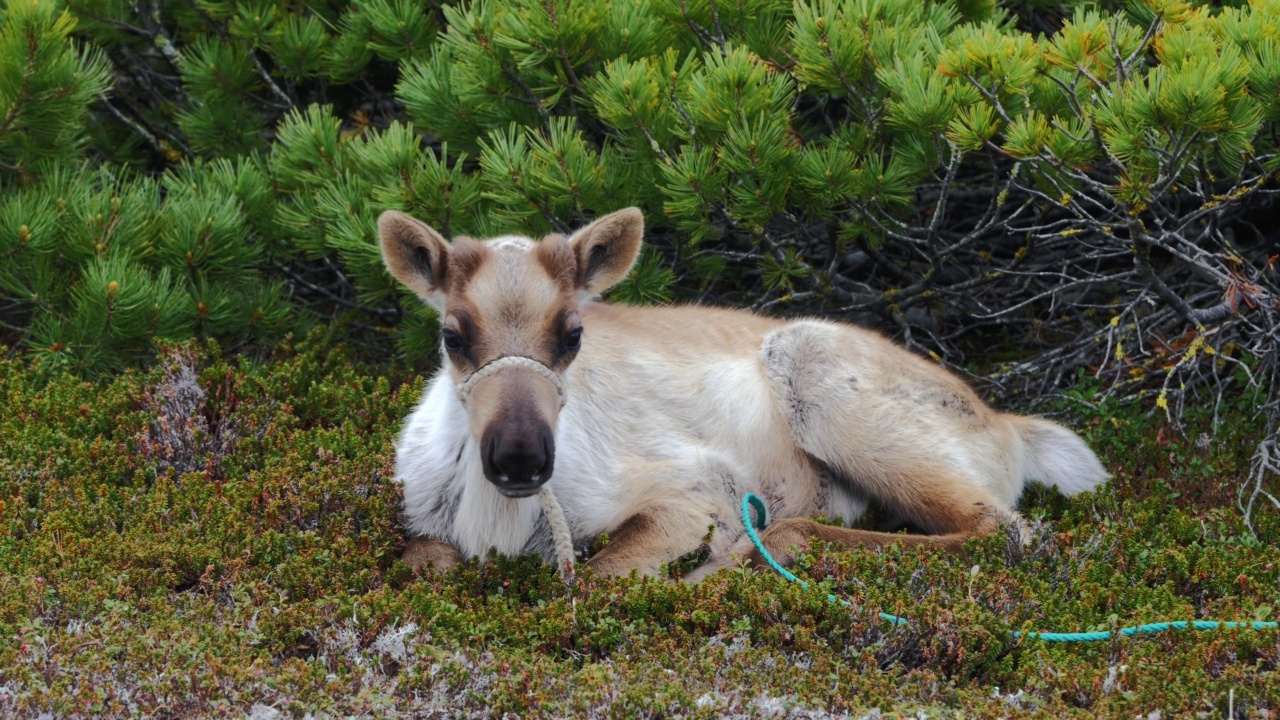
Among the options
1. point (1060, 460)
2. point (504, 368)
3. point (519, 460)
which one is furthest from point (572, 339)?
point (1060, 460)

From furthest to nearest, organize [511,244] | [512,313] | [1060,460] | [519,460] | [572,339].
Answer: [1060,460] → [511,244] → [572,339] → [512,313] → [519,460]

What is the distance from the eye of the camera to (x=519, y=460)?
4.79m

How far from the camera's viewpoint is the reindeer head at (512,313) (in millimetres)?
4875

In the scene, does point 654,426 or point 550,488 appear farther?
point 654,426

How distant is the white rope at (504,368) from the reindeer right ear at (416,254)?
0.56 metres

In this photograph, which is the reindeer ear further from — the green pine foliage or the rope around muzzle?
the green pine foliage

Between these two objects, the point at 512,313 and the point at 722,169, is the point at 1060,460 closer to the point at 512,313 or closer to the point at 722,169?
the point at 722,169

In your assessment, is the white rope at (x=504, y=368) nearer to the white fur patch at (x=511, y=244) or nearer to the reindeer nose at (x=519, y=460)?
the reindeer nose at (x=519, y=460)

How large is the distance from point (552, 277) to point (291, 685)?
82.5 inches

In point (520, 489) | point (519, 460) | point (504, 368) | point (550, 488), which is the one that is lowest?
point (550, 488)

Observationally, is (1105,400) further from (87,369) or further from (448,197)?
(87,369)

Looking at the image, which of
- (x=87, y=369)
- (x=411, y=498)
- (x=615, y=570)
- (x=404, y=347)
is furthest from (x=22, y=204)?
(x=615, y=570)

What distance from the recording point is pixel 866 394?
650cm

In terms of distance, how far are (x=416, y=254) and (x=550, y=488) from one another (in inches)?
46.2
